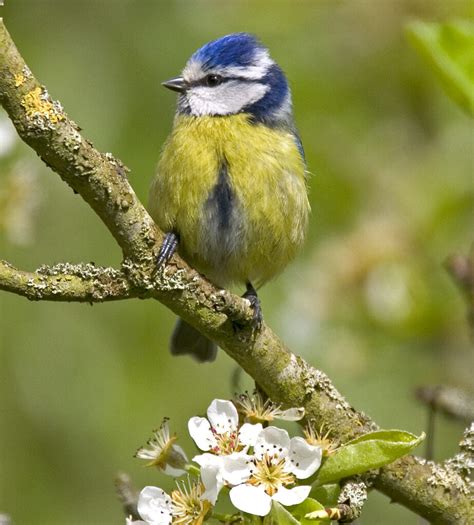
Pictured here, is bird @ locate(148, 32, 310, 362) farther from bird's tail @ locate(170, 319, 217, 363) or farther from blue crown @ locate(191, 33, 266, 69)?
blue crown @ locate(191, 33, 266, 69)

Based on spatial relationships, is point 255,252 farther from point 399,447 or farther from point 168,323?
point 168,323

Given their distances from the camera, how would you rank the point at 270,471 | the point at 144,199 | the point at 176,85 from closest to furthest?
the point at 270,471, the point at 176,85, the point at 144,199

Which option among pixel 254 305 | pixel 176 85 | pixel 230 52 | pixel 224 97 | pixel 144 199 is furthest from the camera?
pixel 144 199

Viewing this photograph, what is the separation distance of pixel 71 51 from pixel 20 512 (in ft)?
8.47

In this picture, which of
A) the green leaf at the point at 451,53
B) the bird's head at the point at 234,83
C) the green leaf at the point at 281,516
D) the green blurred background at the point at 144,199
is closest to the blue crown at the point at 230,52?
the bird's head at the point at 234,83

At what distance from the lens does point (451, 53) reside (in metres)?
2.89

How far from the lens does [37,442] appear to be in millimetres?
5242

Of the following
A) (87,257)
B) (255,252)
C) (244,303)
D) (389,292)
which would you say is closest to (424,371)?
(389,292)

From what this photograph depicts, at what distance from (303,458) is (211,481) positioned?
0.22 meters

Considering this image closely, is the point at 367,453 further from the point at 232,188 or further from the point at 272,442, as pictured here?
the point at 232,188

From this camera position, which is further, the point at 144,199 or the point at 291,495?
the point at 144,199

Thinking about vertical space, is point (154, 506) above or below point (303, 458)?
below

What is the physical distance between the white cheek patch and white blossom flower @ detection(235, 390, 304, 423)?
5.36ft

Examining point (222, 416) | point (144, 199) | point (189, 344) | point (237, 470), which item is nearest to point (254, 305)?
point (222, 416)
